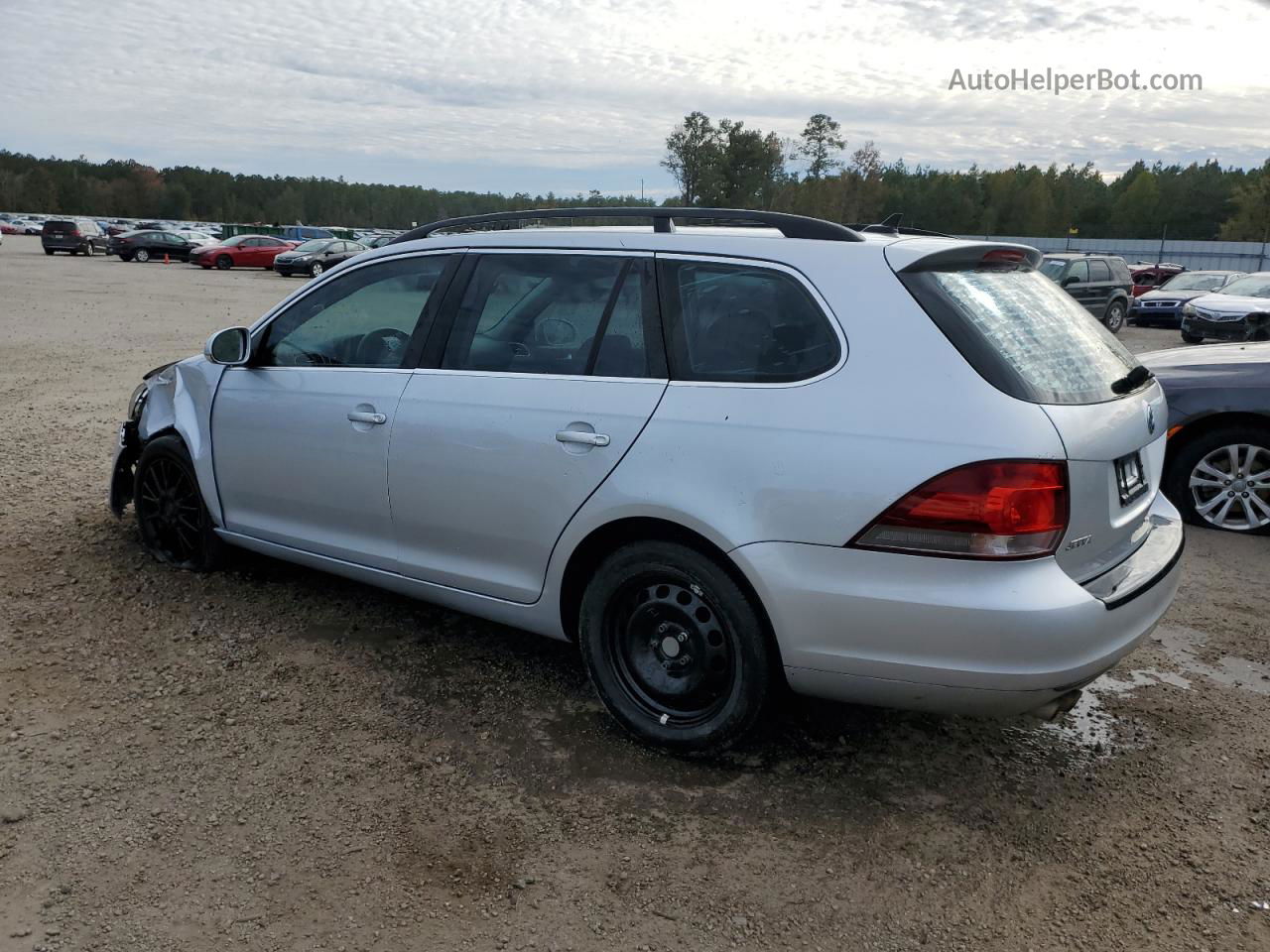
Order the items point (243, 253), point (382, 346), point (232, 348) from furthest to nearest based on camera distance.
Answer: point (243, 253)
point (232, 348)
point (382, 346)

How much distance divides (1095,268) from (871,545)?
21116 millimetres

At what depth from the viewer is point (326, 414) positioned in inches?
165

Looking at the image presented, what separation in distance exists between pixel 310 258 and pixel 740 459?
33.7 meters

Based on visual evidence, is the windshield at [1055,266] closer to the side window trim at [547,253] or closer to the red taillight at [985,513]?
the side window trim at [547,253]

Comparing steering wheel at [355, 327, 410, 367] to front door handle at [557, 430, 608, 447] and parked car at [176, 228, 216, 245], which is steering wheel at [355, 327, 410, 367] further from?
parked car at [176, 228, 216, 245]

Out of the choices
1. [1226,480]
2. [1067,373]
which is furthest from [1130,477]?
[1226,480]

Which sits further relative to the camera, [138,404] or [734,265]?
[138,404]

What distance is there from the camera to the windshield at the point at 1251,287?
62.1 feet

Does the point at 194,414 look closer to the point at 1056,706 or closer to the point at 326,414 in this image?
the point at 326,414

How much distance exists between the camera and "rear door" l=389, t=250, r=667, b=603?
11.2 ft

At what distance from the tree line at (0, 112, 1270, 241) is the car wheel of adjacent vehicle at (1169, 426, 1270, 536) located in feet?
228

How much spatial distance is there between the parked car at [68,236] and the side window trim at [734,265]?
46580 millimetres

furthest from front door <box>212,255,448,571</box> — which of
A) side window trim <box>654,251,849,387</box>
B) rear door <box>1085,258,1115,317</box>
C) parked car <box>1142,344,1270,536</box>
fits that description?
rear door <box>1085,258,1115,317</box>

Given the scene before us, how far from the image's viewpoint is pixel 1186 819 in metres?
3.18
